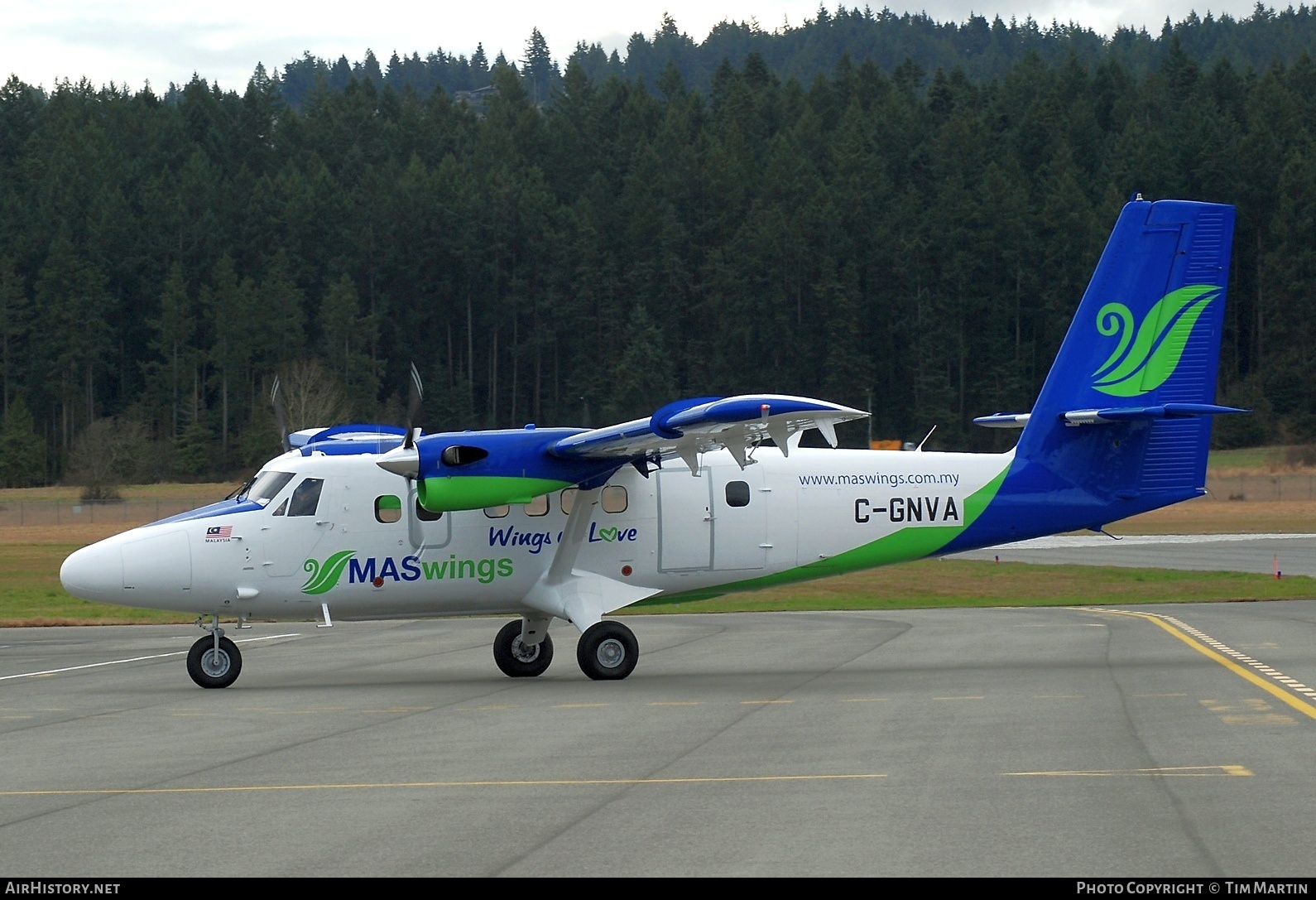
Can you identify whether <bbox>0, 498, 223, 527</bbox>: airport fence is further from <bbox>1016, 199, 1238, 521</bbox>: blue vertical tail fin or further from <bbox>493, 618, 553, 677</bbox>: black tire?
<bbox>1016, 199, 1238, 521</bbox>: blue vertical tail fin

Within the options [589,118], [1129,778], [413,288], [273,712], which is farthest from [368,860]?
[589,118]

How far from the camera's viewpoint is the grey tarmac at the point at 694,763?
8438mm

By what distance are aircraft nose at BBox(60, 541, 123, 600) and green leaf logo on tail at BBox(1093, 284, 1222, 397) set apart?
13061mm

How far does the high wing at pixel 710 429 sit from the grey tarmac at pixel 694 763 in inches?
112

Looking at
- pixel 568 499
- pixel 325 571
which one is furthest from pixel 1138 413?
pixel 325 571

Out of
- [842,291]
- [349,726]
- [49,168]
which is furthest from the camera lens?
[49,168]

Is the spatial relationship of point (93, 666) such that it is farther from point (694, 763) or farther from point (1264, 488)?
point (1264, 488)

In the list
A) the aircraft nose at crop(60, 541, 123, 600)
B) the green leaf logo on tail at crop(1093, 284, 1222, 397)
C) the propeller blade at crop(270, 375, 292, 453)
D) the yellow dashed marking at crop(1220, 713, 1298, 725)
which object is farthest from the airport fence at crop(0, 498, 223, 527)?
the yellow dashed marking at crop(1220, 713, 1298, 725)

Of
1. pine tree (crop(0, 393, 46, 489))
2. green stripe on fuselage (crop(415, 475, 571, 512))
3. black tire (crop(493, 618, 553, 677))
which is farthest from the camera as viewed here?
pine tree (crop(0, 393, 46, 489))

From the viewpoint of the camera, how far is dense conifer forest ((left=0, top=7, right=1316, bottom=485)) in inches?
4070

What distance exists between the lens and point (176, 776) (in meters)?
Result: 11.8

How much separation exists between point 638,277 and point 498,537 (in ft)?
301
